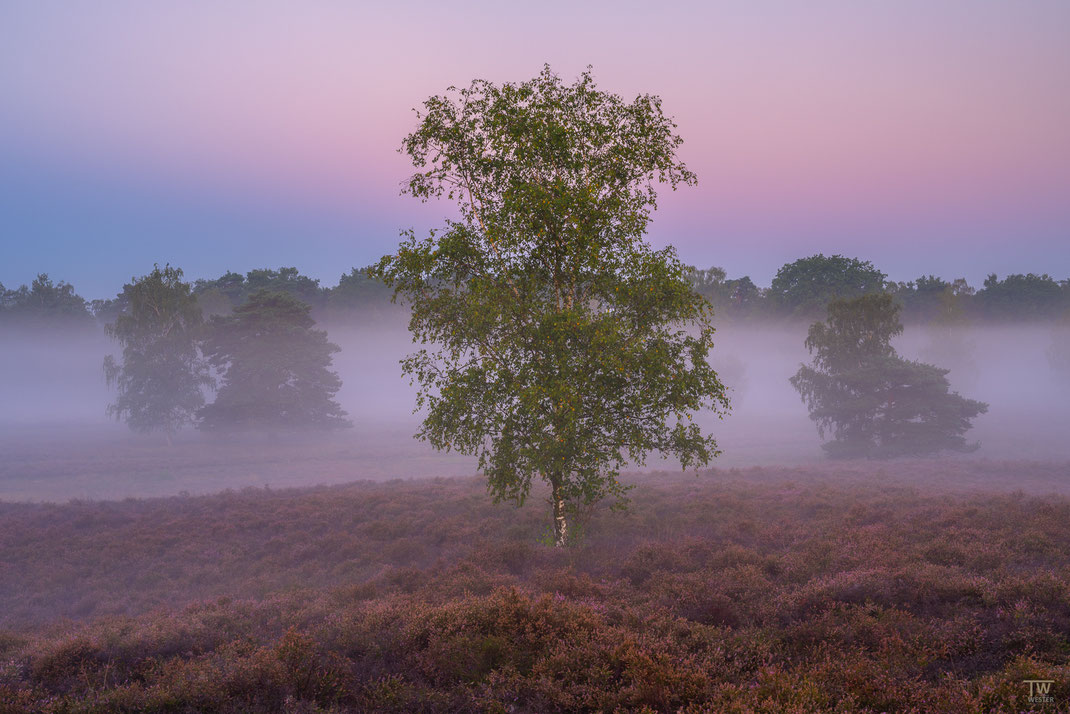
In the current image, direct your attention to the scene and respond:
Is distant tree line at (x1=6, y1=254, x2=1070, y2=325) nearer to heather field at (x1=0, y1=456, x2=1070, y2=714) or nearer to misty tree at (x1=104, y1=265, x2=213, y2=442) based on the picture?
misty tree at (x1=104, y1=265, x2=213, y2=442)

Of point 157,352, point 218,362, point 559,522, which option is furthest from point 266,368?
point 559,522

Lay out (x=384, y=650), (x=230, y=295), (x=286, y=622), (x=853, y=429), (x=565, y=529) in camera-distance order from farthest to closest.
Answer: (x=230, y=295) → (x=853, y=429) → (x=565, y=529) → (x=286, y=622) → (x=384, y=650)

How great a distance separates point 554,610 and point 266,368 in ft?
185

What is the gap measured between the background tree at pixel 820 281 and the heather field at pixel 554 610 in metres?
49.8

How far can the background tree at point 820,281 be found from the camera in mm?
64625

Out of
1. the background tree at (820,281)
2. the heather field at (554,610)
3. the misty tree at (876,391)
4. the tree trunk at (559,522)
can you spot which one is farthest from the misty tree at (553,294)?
the background tree at (820,281)

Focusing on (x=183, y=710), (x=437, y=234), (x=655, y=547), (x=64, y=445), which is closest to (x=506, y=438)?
(x=655, y=547)

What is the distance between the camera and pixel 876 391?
3828 centimetres

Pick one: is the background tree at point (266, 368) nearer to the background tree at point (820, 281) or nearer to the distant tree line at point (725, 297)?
the distant tree line at point (725, 297)

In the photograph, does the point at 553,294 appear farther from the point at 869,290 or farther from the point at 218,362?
the point at 869,290

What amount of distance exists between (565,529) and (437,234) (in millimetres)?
9030

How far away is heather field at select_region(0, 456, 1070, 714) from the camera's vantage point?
6207 millimetres

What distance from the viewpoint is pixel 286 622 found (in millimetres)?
10016

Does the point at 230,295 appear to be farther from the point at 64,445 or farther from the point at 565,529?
the point at 565,529
